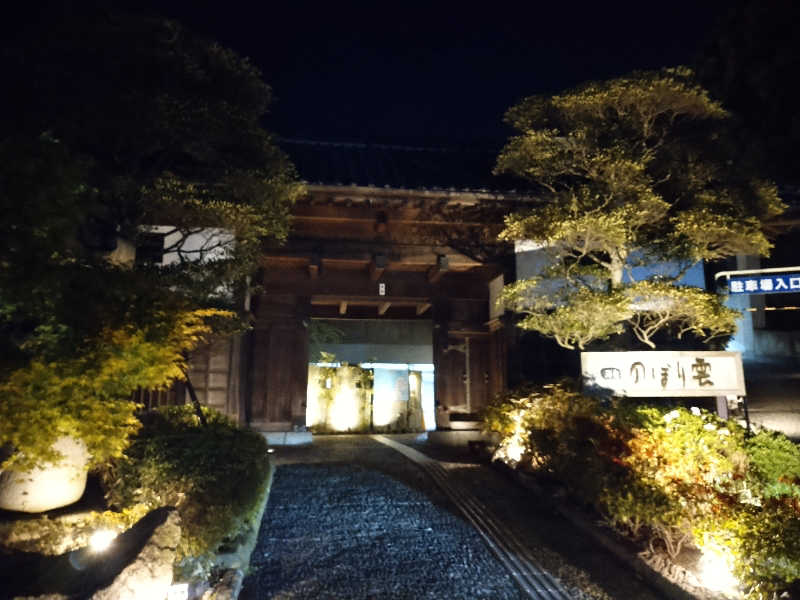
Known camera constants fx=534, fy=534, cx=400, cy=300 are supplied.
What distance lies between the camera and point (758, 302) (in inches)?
558

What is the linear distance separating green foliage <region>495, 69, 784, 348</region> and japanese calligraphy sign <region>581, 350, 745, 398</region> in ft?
2.22

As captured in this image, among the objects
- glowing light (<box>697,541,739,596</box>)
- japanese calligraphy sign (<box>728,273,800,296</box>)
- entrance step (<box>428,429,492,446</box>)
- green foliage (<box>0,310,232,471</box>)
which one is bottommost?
glowing light (<box>697,541,739,596</box>)

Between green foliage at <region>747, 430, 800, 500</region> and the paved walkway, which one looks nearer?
the paved walkway

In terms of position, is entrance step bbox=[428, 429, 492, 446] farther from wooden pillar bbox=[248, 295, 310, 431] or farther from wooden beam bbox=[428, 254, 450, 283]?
wooden beam bbox=[428, 254, 450, 283]

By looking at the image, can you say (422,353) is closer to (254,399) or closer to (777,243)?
(254,399)

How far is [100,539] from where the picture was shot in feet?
16.5

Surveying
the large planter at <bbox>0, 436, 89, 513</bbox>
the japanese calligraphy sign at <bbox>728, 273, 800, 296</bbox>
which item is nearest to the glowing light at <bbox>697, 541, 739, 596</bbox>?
the japanese calligraphy sign at <bbox>728, 273, 800, 296</bbox>

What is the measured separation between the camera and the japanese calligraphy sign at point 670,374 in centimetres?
787

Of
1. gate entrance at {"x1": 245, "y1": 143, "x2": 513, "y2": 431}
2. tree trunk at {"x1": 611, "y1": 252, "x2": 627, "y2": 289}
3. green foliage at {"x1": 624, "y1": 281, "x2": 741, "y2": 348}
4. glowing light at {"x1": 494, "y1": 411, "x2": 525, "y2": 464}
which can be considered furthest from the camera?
gate entrance at {"x1": 245, "y1": 143, "x2": 513, "y2": 431}

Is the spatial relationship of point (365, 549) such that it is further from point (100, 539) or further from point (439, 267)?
point (439, 267)

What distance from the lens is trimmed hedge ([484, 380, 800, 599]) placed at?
453 centimetres

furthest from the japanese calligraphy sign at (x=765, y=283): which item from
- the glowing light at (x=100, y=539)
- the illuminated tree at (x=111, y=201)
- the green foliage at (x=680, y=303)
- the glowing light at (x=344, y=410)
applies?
the glowing light at (x=344, y=410)

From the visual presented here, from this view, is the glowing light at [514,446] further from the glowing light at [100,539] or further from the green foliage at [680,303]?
the glowing light at [100,539]

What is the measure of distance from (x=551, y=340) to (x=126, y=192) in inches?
352
